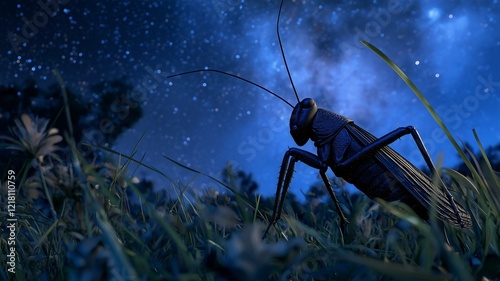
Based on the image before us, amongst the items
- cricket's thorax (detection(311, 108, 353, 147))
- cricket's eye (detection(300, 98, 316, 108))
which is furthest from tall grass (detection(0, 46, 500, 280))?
cricket's eye (detection(300, 98, 316, 108))

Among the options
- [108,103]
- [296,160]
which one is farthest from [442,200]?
[108,103]

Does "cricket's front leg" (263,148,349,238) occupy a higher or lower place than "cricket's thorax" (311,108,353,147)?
lower

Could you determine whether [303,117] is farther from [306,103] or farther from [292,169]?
[292,169]

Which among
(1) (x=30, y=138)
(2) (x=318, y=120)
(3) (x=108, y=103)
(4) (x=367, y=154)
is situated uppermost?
(3) (x=108, y=103)

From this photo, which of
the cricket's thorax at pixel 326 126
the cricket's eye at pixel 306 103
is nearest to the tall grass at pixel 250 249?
the cricket's thorax at pixel 326 126

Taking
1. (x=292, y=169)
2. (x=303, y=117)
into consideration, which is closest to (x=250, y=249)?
(x=292, y=169)

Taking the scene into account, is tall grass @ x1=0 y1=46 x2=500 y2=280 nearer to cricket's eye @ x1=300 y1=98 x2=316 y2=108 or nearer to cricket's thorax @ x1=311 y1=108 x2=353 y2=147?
cricket's thorax @ x1=311 y1=108 x2=353 y2=147

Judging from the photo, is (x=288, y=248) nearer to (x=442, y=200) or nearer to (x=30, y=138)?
(x=442, y=200)

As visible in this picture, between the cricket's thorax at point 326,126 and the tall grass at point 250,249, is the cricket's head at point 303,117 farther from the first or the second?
the tall grass at point 250,249
